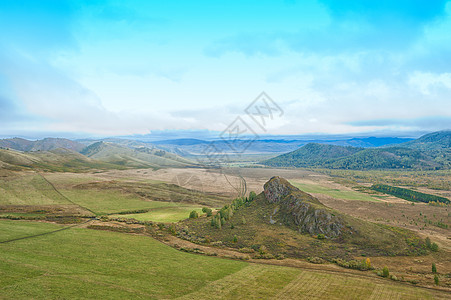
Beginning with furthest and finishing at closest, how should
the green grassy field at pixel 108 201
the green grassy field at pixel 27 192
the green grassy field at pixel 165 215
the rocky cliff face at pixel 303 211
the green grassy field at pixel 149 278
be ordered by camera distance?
the green grassy field at pixel 108 201 → the green grassy field at pixel 27 192 → the green grassy field at pixel 165 215 → the rocky cliff face at pixel 303 211 → the green grassy field at pixel 149 278

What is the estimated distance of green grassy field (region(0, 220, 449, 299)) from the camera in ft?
77.8

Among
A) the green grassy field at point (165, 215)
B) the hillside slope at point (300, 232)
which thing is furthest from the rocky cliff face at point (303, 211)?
the green grassy field at point (165, 215)

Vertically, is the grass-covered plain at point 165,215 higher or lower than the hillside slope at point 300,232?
lower

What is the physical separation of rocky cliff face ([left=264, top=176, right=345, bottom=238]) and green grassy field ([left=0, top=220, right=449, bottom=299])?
18.6 m

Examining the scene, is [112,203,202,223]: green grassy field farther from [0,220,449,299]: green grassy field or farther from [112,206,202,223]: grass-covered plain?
[0,220,449,299]: green grassy field

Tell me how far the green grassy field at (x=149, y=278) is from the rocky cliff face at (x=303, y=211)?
61.0 feet

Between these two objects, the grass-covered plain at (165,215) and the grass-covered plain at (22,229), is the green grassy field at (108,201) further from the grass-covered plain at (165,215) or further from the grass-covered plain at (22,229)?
the grass-covered plain at (22,229)

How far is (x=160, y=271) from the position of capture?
30797 mm

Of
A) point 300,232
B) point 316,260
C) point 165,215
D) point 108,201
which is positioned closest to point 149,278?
point 316,260

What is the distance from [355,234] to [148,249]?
41791 millimetres

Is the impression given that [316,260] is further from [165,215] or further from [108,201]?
[108,201]

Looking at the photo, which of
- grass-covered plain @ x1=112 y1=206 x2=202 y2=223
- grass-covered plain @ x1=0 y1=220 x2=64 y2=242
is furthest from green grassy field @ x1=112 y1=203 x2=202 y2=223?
grass-covered plain @ x1=0 y1=220 x2=64 y2=242

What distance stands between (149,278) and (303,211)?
39553mm

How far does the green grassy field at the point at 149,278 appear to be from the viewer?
23703 millimetres
